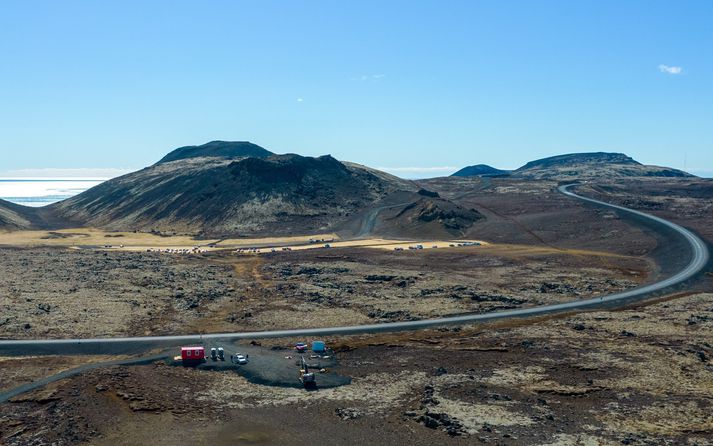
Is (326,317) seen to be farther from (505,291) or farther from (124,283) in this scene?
(124,283)

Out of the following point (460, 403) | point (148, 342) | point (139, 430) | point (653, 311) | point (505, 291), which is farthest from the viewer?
point (505, 291)

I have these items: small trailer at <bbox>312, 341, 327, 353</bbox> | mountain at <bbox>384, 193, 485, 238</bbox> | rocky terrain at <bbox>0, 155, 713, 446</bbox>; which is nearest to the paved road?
rocky terrain at <bbox>0, 155, 713, 446</bbox>

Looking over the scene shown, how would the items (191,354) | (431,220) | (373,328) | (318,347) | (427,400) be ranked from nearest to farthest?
(427,400)
(191,354)
(318,347)
(373,328)
(431,220)

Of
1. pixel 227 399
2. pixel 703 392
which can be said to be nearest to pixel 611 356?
pixel 703 392

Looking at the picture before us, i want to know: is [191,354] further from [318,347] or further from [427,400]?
Result: [427,400]

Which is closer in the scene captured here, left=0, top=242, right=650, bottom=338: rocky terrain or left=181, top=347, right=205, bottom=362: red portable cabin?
left=181, top=347, right=205, bottom=362: red portable cabin

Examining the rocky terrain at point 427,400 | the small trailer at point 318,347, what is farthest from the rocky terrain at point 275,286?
the rocky terrain at point 427,400

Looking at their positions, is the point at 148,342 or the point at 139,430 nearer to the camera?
the point at 139,430

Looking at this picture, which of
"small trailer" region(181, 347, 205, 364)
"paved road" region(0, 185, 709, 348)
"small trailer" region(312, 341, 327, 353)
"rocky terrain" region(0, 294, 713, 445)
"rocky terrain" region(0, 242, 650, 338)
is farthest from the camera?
"rocky terrain" region(0, 242, 650, 338)

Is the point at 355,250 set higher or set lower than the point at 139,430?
higher

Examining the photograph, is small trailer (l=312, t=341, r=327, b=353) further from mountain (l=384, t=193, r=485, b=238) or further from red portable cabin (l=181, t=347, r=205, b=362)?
mountain (l=384, t=193, r=485, b=238)

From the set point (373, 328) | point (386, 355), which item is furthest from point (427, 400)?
point (373, 328)
